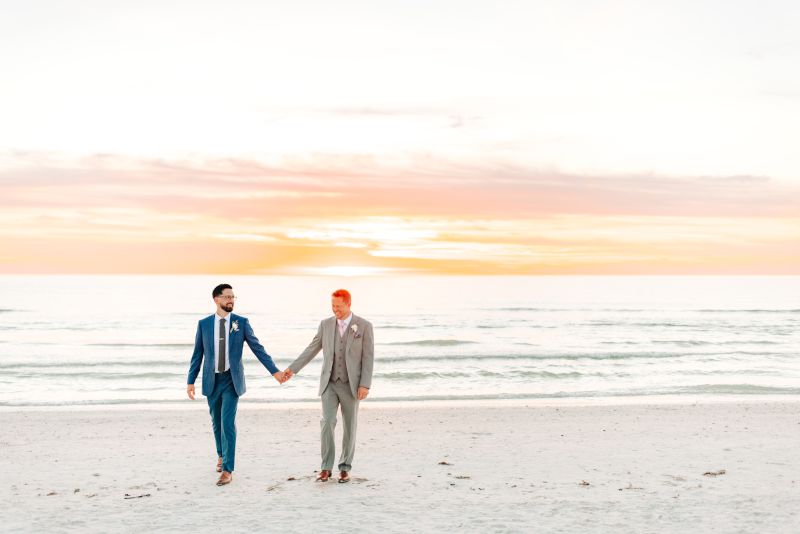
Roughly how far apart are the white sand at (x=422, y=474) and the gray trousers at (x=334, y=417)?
0.32 meters

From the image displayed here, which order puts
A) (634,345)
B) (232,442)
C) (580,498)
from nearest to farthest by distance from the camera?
(580,498) < (232,442) < (634,345)

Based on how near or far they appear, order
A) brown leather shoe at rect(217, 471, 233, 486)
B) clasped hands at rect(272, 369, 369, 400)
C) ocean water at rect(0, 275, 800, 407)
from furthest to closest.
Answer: ocean water at rect(0, 275, 800, 407), brown leather shoe at rect(217, 471, 233, 486), clasped hands at rect(272, 369, 369, 400)

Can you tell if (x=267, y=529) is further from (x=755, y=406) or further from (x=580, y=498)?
(x=755, y=406)

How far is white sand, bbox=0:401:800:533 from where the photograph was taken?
21.2 feet

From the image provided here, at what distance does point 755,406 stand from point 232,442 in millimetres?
11534

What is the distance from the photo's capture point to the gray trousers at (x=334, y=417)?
7633mm

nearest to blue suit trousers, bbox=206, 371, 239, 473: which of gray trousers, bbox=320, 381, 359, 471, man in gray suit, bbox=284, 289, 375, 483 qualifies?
man in gray suit, bbox=284, 289, 375, 483

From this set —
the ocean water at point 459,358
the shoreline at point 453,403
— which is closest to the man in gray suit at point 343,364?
the shoreline at point 453,403

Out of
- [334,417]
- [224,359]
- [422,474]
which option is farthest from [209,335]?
[422,474]

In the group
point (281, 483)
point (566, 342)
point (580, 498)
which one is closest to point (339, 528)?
point (281, 483)

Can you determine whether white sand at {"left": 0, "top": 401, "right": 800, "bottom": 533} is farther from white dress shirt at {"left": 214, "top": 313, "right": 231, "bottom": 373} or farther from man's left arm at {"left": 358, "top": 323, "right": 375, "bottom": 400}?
white dress shirt at {"left": 214, "top": 313, "right": 231, "bottom": 373}

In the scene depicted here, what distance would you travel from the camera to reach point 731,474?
8.33 meters

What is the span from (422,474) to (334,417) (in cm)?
145

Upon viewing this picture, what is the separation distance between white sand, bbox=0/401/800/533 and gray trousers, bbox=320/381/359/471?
1.04ft
